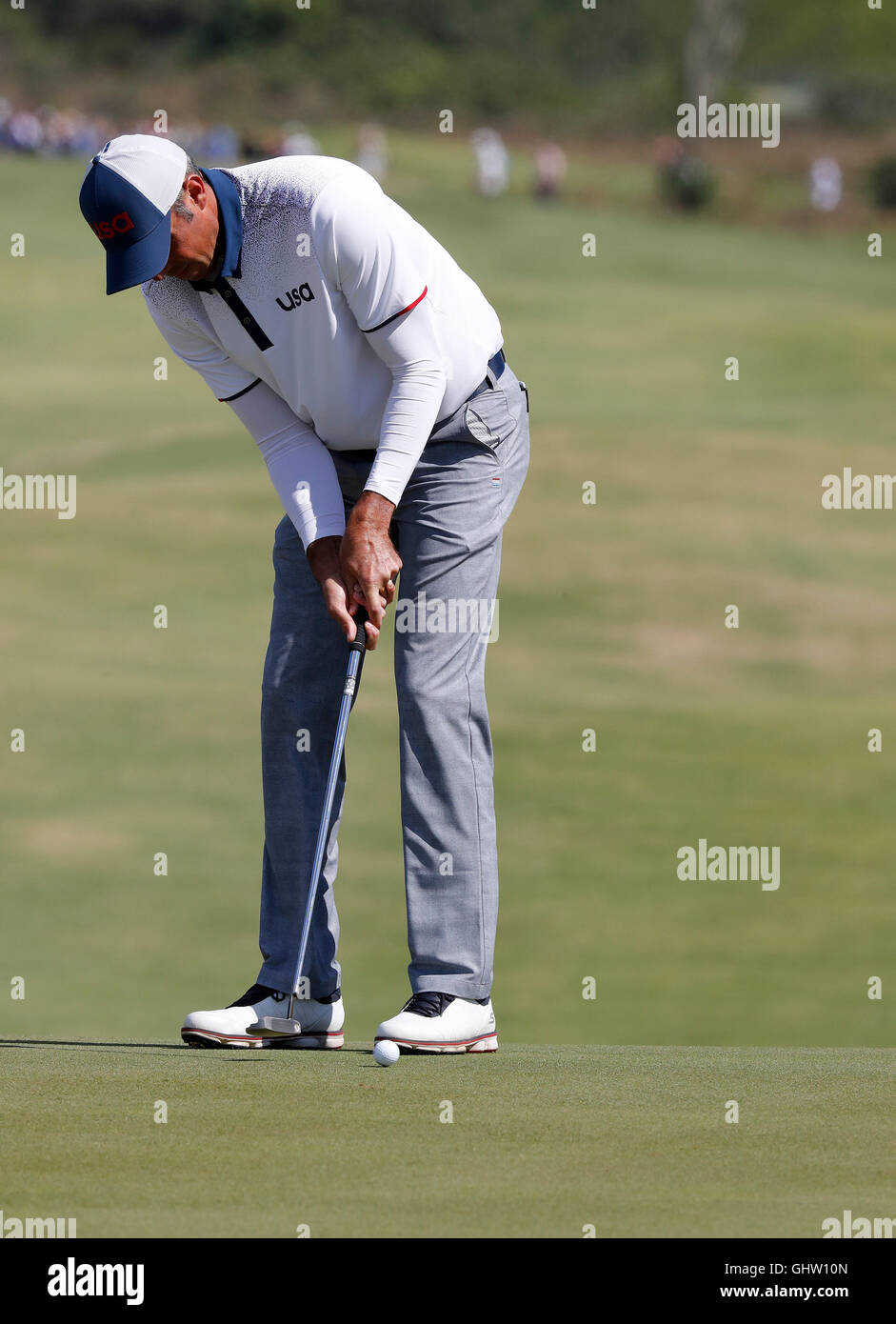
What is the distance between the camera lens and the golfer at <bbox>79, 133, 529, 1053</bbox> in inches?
144

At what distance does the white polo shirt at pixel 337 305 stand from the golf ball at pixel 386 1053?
1035 millimetres

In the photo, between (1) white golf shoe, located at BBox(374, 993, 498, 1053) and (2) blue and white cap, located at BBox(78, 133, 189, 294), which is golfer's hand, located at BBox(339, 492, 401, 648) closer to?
(2) blue and white cap, located at BBox(78, 133, 189, 294)

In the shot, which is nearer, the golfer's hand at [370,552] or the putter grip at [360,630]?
the golfer's hand at [370,552]

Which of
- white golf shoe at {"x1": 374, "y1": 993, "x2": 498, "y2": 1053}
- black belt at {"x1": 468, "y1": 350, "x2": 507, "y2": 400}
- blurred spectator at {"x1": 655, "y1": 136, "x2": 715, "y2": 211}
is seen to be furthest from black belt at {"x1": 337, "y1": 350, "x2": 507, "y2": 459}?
blurred spectator at {"x1": 655, "y1": 136, "x2": 715, "y2": 211}

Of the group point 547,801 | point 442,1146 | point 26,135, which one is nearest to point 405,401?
point 442,1146

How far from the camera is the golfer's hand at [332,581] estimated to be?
3.76 m

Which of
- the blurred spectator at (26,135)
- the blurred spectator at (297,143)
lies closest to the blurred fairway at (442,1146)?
the blurred spectator at (297,143)

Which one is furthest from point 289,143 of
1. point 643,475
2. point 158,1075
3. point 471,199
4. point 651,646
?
point 158,1075

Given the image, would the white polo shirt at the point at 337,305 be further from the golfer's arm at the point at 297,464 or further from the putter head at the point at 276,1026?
the putter head at the point at 276,1026

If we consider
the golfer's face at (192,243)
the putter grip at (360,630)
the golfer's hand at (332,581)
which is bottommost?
the putter grip at (360,630)

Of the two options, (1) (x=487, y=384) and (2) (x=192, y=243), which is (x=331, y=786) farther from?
(2) (x=192, y=243)

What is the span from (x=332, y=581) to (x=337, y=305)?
1.72 feet

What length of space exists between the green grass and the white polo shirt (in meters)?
1.27

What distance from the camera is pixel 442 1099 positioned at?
122 inches
